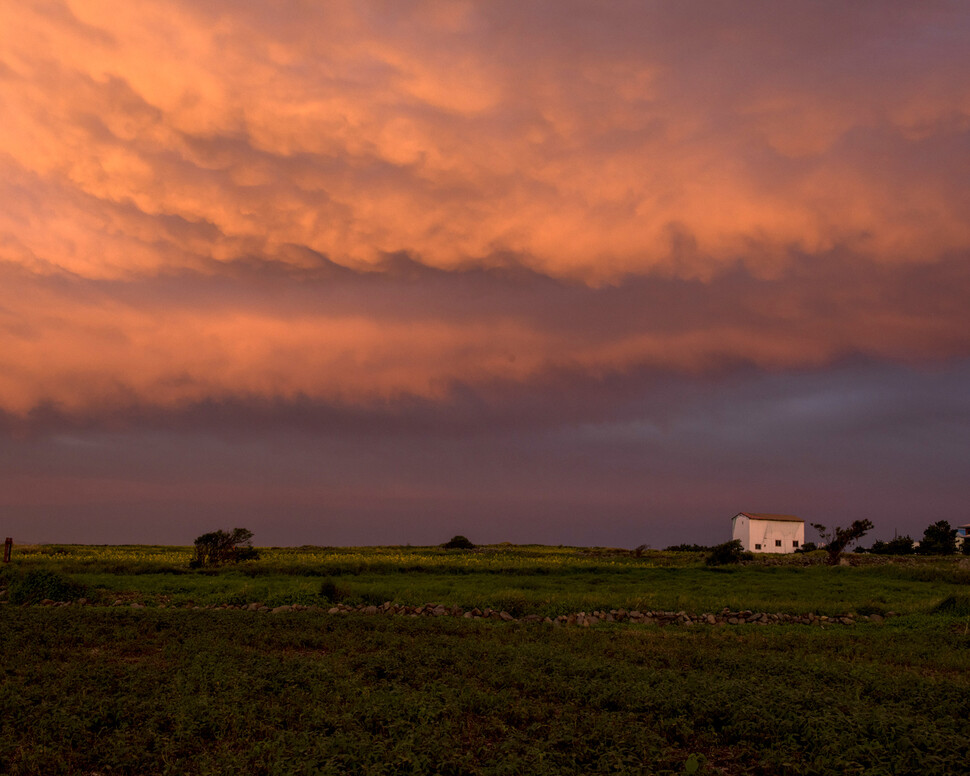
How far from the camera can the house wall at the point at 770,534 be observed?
9756 centimetres

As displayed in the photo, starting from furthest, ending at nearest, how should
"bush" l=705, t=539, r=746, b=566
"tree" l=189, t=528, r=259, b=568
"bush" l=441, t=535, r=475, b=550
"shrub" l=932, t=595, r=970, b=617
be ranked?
"bush" l=441, t=535, r=475, b=550 → "bush" l=705, t=539, r=746, b=566 → "tree" l=189, t=528, r=259, b=568 → "shrub" l=932, t=595, r=970, b=617

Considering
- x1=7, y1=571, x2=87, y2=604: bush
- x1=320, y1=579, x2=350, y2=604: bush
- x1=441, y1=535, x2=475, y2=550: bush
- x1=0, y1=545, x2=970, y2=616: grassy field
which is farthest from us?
x1=441, y1=535, x2=475, y2=550: bush

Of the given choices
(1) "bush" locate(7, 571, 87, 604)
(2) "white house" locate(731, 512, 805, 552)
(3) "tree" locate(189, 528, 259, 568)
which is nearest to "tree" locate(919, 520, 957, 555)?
(2) "white house" locate(731, 512, 805, 552)

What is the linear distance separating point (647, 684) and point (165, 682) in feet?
30.4

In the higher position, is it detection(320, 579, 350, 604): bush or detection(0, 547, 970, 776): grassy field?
detection(0, 547, 970, 776): grassy field

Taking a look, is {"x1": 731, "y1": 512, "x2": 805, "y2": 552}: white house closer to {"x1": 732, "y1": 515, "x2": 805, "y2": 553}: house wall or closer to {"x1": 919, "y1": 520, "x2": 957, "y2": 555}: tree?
{"x1": 732, "y1": 515, "x2": 805, "y2": 553}: house wall

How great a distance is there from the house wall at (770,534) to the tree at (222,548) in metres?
69.9

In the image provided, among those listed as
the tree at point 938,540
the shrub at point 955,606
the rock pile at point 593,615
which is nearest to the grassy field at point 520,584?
the shrub at point 955,606

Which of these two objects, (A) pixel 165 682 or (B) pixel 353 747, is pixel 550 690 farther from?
(A) pixel 165 682

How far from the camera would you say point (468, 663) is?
15938 millimetres

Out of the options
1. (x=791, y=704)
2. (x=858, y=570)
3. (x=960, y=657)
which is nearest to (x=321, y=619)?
(x=791, y=704)

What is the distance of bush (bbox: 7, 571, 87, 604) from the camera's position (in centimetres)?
2883

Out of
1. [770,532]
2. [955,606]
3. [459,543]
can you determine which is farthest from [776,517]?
[955,606]

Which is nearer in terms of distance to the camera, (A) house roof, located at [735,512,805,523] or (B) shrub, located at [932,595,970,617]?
(B) shrub, located at [932,595,970,617]
